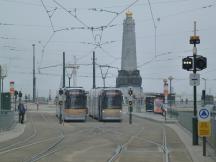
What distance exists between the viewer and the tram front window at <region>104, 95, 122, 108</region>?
55156 millimetres

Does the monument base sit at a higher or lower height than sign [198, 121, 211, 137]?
higher

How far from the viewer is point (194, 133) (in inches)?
1109

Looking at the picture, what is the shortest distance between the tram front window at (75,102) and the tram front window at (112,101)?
6.35ft

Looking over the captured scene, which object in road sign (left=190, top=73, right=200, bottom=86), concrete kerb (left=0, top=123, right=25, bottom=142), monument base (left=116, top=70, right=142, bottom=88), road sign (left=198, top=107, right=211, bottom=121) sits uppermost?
monument base (left=116, top=70, right=142, bottom=88)

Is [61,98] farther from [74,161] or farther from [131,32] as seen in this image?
[131,32]

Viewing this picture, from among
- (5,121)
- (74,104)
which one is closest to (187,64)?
(5,121)

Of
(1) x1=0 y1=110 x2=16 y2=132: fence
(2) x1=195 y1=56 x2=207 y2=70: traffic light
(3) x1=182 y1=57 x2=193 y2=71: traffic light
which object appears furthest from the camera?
(1) x1=0 y1=110 x2=16 y2=132: fence

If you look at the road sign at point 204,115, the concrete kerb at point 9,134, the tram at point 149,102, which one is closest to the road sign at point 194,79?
the road sign at point 204,115

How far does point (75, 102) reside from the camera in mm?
54656

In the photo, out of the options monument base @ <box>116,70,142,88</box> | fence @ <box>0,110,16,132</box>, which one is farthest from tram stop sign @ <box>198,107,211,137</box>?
monument base @ <box>116,70,142,88</box>

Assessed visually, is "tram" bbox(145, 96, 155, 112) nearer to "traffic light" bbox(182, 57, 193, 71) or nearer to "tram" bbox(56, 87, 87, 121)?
"tram" bbox(56, 87, 87, 121)

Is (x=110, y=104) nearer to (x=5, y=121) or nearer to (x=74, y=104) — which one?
(x=74, y=104)

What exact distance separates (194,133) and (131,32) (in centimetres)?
7022

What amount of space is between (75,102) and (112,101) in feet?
10.6
